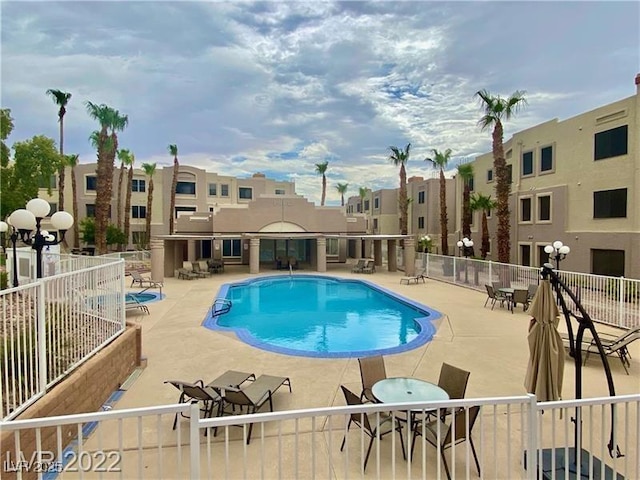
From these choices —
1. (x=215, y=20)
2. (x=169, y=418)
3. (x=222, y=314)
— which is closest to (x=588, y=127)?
(x=215, y=20)

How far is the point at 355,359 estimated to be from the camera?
7898mm

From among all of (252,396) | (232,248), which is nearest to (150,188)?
(232,248)

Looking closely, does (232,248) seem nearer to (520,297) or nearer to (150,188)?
(150,188)

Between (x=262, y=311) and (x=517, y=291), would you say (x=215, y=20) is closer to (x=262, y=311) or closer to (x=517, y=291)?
(x=262, y=311)

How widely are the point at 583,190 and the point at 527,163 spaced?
4.76 m

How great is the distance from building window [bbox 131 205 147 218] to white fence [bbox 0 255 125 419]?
3545 cm

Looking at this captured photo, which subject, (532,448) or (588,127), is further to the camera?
(588,127)

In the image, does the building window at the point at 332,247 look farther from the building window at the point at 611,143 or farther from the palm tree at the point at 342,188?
the palm tree at the point at 342,188

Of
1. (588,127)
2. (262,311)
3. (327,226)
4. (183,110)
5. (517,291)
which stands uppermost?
(183,110)

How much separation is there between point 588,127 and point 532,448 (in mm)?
21305

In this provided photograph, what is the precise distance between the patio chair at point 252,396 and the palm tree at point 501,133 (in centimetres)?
1628

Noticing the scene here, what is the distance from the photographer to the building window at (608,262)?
1747 centimetres

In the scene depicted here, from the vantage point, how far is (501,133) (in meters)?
18.7

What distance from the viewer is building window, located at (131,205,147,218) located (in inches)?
1523
